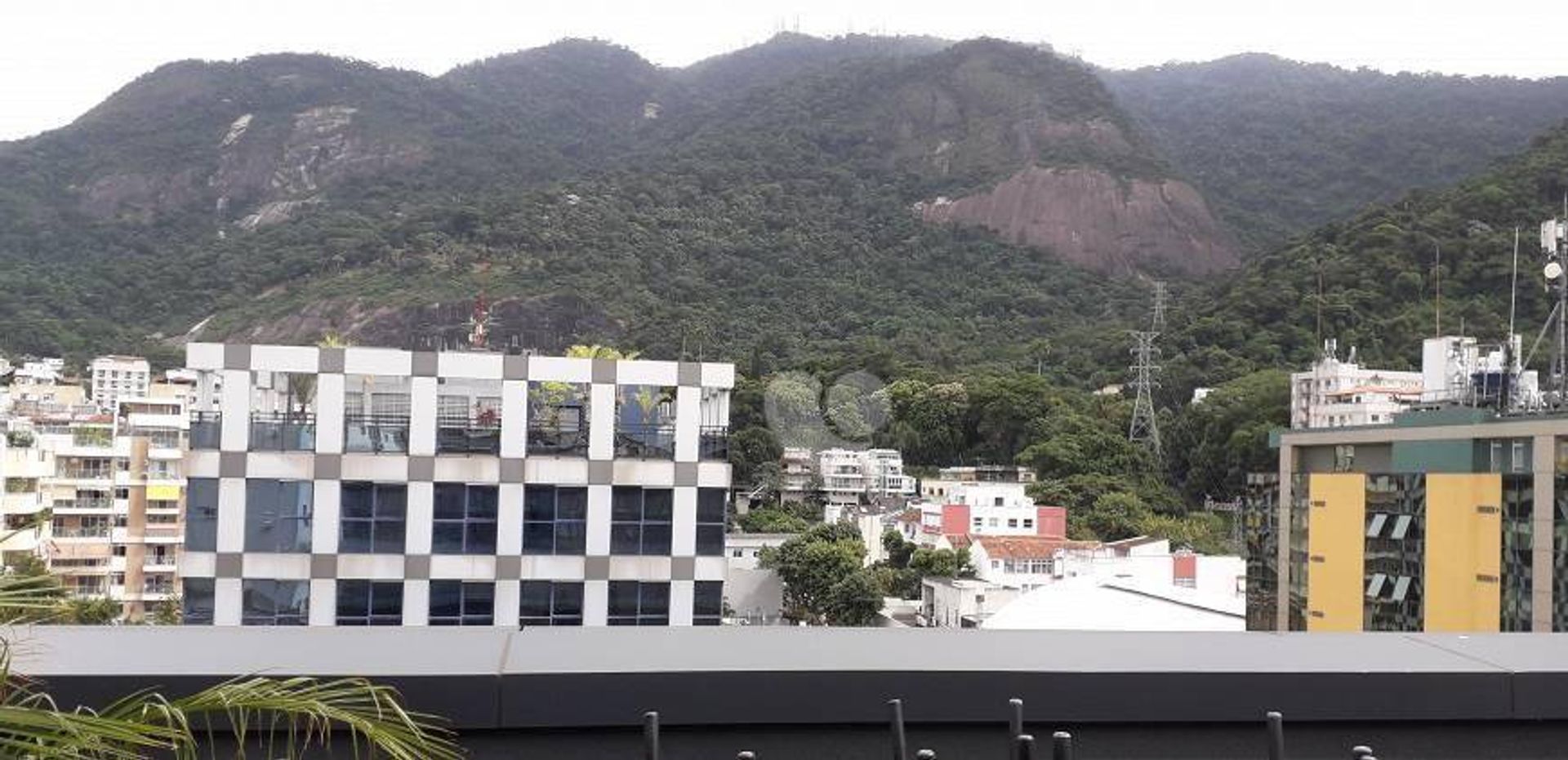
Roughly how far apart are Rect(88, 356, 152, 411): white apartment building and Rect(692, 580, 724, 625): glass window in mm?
38281

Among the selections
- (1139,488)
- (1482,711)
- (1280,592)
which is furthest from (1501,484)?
(1139,488)

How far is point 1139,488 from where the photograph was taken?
135ft

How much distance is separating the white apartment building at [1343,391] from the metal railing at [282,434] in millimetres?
36025

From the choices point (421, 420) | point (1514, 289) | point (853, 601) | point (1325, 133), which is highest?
point (1325, 133)

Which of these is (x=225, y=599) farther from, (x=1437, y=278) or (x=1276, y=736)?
(x=1437, y=278)

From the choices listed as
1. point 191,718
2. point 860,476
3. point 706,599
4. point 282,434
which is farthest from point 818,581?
point 191,718

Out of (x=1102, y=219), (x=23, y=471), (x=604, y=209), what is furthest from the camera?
(x=1102, y=219)

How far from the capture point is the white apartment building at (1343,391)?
4297cm

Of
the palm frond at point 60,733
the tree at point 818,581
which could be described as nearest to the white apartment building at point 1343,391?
the tree at point 818,581

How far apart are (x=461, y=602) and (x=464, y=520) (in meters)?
0.67

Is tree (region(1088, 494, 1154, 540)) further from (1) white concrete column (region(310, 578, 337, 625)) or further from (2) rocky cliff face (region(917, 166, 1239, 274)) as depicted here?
(2) rocky cliff face (region(917, 166, 1239, 274))

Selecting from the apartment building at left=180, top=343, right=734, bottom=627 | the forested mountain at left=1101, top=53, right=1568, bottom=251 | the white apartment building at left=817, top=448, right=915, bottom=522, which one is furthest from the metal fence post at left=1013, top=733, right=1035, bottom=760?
the forested mountain at left=1101, top=53, right=1568, bottom=251

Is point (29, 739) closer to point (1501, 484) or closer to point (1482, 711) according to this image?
point (1482, 711)

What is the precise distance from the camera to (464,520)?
11.1 metres
